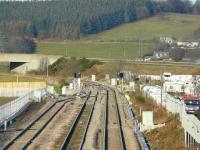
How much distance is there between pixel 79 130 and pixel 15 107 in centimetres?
887

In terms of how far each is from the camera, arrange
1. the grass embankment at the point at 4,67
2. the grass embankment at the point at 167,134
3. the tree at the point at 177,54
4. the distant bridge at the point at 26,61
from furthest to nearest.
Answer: the tree at the point at 177,54, the grass embankment at the point at 4,67, the distant bridge at the point at 26,61, the grass embankment at the point at 167,134

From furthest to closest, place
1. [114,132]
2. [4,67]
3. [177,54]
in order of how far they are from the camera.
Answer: [177,54], [4,67], [114,132]

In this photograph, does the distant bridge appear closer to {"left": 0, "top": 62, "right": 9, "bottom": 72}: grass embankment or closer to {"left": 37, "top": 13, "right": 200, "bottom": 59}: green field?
{"left": 0, "top": 62, "right": 9, "bottom": 72}: grass embankment

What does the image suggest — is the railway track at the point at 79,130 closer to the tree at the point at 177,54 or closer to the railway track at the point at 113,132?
the railway track at the point at 113,132

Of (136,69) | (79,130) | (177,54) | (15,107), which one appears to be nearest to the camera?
(79,130)

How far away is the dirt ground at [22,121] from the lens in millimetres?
31406

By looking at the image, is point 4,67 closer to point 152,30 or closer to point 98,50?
point 98,50

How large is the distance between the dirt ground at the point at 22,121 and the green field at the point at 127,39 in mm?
85926

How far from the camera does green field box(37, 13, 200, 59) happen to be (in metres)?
146

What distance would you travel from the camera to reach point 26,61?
12381cm

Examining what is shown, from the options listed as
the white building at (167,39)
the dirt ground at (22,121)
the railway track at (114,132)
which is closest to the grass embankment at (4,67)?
the white building at (167,39)

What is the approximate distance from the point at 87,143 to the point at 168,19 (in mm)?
164687

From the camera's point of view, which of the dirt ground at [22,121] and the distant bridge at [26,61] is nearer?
the dirt ground at [22,121]

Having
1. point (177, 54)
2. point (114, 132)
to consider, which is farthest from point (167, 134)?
point (177, 54)
